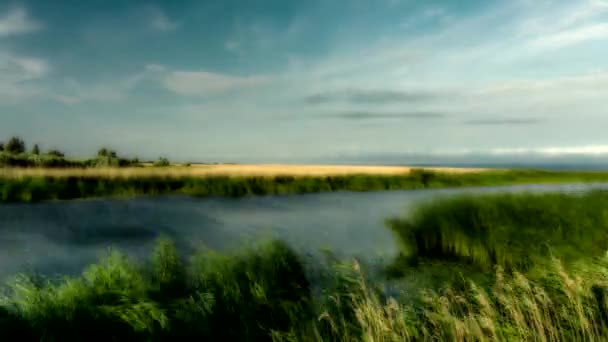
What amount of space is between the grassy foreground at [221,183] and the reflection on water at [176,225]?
176cm

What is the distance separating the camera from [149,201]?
94.4 feet

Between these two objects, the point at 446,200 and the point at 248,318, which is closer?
the point at 248,318

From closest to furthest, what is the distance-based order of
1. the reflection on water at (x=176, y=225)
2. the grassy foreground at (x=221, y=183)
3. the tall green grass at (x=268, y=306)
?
the tall green grass at (x=268, y=306) < the reflection on water at (x=176, y=225) < the grassy foreground at (x=221, y=183)

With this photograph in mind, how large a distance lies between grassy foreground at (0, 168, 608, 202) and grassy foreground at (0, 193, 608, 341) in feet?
69.2

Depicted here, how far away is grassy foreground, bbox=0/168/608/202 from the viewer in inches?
1088

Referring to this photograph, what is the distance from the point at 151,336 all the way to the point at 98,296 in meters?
1.28

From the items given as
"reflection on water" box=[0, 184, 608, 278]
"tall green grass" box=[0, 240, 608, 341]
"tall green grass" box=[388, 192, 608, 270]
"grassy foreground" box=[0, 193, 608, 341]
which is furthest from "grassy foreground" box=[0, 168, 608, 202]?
"tall green grass" box=[0, 240, 608, 341]

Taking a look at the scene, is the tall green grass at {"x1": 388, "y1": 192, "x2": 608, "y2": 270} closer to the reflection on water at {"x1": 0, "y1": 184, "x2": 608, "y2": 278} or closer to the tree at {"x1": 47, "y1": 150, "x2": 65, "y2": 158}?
the reflection on water at {"x1": 0, "y1": 184, "x2": 608, "y2": 278}

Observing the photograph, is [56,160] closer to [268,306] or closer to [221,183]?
[221,183]

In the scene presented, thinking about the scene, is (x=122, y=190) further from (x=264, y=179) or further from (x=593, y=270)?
(x=593, y=270)

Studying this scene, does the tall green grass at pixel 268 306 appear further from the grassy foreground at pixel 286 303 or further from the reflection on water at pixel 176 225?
the reflection on water at pixel 176 225

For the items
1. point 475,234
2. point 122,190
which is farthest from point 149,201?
point 475,234

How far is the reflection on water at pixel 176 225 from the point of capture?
14727 mm

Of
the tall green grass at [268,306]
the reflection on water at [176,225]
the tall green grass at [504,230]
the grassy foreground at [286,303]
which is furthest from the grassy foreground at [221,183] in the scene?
the tall green grass at [268,306]
